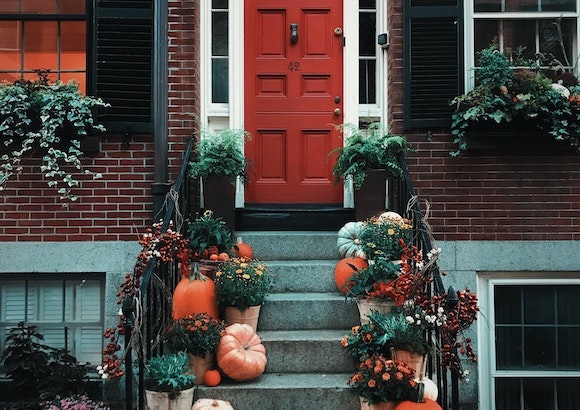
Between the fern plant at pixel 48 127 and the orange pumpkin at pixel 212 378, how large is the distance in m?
2.05

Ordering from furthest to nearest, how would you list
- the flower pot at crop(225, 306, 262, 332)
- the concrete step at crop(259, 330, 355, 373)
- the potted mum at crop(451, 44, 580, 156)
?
the potted mum at crop(451, 44, 580, 156) < the flower pot at crop(225, 306, 262, 332) < the concrete step at crop(259, 330, 355, 373)

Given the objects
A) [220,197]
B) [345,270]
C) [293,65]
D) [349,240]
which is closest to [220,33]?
[293,65]

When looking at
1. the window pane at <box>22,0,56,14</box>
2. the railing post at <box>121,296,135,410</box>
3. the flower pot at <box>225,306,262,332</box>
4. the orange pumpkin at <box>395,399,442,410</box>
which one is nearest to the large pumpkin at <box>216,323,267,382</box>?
the flower pot at <box>225,306,262,332</box>

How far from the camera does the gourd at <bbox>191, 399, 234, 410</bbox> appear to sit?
4.14 metres

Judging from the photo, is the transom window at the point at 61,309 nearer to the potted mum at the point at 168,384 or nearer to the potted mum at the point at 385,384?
the potted mum at the point at 168,384

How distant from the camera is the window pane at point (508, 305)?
5812mm

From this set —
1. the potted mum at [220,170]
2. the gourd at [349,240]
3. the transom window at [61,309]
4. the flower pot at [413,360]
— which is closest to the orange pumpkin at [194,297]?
the potted mum at [220,170]

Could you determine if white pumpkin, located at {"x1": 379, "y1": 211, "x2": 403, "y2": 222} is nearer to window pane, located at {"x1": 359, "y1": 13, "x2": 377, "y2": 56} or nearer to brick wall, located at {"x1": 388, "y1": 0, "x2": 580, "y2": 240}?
brick wall, located at {"x1": 388, "y1": 0, "x2": 580, "y2": 240}

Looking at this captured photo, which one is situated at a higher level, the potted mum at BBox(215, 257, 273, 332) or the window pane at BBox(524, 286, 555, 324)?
the potted mum at BBox(215, 257, 273, 332)

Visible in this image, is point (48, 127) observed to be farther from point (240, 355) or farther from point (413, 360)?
point (413, 360)

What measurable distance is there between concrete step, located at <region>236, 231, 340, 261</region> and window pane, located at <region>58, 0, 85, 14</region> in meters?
2.49

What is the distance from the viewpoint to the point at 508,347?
5801 millimetres

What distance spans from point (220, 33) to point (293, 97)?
0.92 meters

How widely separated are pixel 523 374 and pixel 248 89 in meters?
3.50
